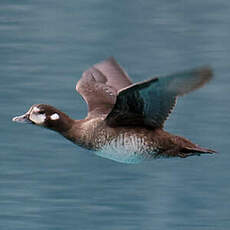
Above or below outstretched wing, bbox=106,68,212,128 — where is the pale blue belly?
below

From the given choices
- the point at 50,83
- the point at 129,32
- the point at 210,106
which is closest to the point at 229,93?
the point at 210,106

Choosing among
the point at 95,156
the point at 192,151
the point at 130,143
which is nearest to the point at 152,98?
the point at 130,143

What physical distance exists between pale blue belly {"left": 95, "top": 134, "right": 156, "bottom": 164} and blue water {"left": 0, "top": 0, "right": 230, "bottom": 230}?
217 cm

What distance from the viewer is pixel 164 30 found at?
13609 mm

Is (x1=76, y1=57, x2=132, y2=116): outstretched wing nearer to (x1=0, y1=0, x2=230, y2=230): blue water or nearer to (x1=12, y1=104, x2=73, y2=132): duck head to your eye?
(x1=12, y1=104, x2=73, y2=132): duck head

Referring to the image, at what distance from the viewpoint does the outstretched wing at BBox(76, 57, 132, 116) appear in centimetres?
827

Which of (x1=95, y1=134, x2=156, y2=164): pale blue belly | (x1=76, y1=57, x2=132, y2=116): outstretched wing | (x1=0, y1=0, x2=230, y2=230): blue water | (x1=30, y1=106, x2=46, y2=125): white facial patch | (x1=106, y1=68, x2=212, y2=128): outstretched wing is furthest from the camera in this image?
(x1=0, y1=0, x2=230, y2=230): blue water

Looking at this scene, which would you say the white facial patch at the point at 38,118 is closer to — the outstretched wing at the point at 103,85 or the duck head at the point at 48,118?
the duck head at the point at 48,118

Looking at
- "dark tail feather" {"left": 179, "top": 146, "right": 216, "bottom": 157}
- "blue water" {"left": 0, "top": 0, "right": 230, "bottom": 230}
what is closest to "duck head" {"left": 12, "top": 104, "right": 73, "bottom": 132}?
"dark tail feather" {"left": 179, "top": 146, "right": 216, "bottom": 157}

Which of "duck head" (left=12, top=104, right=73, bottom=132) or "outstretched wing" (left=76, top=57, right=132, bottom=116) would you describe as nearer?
"duck head" (left=12, top=104, right=73, bottom=132)

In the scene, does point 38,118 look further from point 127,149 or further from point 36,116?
point 127,149

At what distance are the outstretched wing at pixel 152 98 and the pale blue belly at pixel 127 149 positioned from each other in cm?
12

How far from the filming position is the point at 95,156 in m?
10.5

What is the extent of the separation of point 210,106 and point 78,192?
1.76 m
